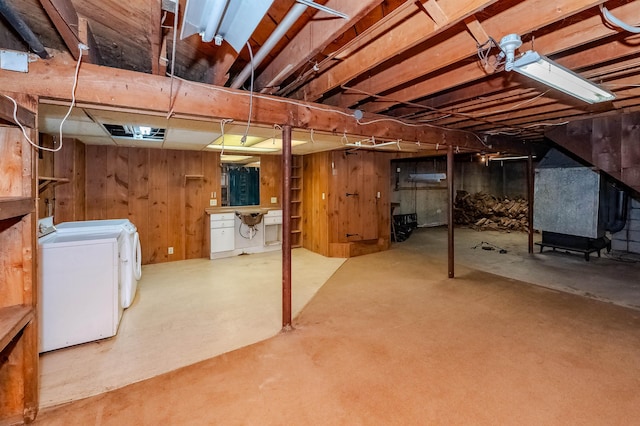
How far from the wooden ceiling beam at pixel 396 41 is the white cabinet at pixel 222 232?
3431mm

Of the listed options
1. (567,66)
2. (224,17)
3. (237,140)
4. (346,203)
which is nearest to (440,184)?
(346,203)

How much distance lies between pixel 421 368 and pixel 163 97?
273 centimetres

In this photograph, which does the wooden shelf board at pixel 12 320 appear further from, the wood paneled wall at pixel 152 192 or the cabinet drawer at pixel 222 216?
the cabinet drawer at pixel 222 216

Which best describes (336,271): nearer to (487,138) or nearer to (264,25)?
(487,138)

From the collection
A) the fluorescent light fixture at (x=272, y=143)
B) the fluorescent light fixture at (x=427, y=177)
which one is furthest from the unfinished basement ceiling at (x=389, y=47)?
the fluorescent light fixture at (x=427, y=177)

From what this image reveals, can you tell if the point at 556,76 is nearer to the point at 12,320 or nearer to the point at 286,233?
the point at 286,233

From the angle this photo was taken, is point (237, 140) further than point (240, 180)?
No

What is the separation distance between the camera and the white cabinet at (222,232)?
17.7ft

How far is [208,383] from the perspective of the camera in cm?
206

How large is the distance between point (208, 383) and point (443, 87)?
9.45 feet

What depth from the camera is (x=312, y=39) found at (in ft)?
6.10

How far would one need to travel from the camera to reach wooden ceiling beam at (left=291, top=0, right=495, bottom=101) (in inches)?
59.4

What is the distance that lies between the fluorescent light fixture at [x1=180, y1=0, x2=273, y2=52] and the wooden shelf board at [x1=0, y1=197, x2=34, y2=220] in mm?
1170

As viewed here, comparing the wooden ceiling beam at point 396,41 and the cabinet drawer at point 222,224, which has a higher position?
the wooden ceiling beam at point 396,41
